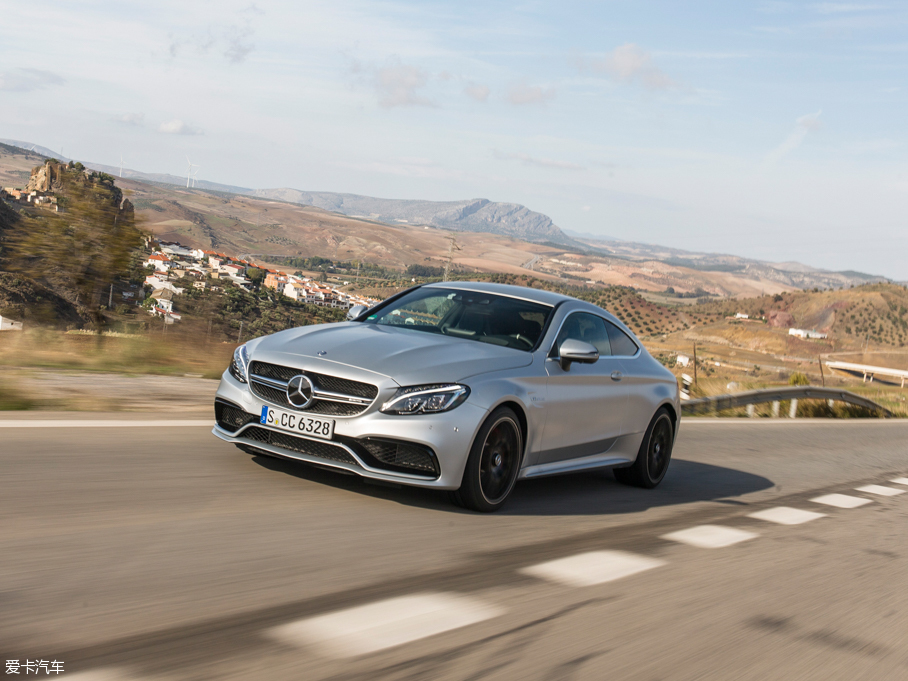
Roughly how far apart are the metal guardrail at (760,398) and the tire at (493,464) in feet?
33.3

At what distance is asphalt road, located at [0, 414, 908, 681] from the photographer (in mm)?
3051

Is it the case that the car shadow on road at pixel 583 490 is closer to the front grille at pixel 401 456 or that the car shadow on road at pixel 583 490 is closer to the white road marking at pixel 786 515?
the front grille at pixel 401 456

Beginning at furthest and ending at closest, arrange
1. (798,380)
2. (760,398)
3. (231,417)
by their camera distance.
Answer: (798,380) < (760,398) < (231,417)

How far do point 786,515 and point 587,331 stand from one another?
2330mm

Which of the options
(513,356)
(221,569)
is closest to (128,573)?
(221,569)

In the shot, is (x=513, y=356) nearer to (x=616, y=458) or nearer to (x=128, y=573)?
(x=616, y=458)

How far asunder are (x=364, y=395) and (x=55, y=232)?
10914mm

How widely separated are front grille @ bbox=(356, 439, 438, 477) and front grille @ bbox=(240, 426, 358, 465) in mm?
136

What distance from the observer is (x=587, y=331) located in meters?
6.92

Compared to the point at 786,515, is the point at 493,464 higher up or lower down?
higher up

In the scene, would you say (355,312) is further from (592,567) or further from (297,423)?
(592,567)

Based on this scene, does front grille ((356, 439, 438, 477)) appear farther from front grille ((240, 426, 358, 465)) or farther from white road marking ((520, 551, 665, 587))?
white road marking ((520, 551, 665, 587))

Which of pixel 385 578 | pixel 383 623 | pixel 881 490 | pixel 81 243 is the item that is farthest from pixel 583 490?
pixel 81 243

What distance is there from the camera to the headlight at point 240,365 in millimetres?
5691
